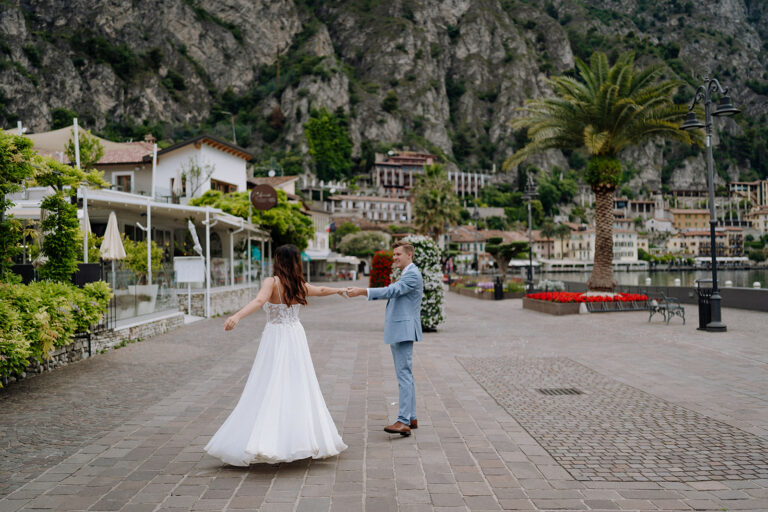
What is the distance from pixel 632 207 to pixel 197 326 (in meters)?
176

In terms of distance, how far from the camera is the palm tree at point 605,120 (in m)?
21.8

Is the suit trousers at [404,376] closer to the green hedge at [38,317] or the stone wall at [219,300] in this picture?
the green hedge at [38,317]

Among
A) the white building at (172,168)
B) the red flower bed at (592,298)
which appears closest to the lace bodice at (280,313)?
the red flower bed at (592,298)

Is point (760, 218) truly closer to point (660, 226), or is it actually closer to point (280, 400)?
point (660, 226)

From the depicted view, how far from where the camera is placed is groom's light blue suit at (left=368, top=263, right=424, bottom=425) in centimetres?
539

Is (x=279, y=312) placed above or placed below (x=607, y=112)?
below

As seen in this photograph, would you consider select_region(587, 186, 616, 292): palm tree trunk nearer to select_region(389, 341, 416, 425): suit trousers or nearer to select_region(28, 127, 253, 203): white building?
select_region(389, 341, 416, 425): suit trousers

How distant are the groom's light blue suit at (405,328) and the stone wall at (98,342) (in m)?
5.80

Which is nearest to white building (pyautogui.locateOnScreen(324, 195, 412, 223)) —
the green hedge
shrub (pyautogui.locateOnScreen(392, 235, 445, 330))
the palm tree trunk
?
the palm tree trunk

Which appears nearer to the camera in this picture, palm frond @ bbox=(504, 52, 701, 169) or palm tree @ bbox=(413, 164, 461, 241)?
palm frond @ bbox=(504, 52, 701, 169)

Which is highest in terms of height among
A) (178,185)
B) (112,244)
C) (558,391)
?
(178,185)

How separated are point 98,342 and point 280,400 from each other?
8086 mm

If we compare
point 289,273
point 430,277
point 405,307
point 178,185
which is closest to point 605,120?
point 430,277

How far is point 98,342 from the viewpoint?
11102 mm
